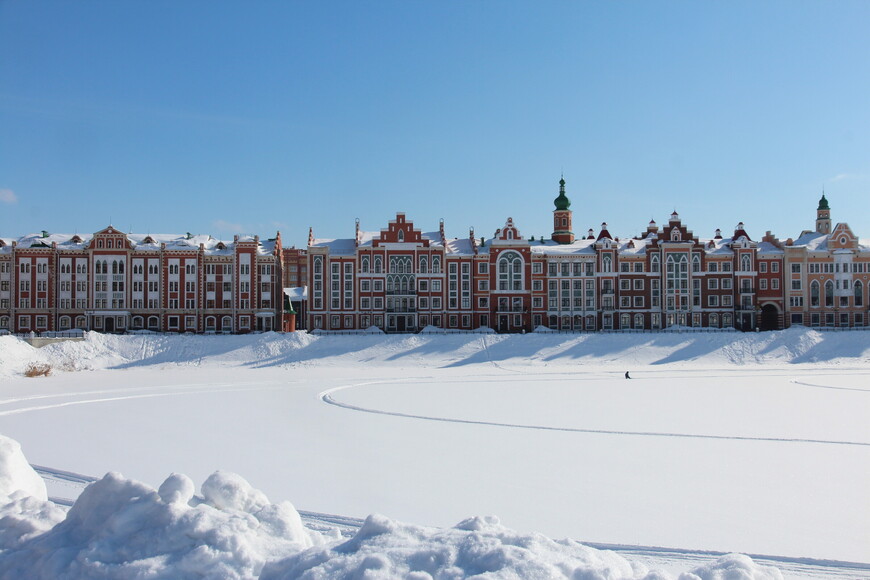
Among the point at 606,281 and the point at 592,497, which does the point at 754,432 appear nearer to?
the point at 592,497

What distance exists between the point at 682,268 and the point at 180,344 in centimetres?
5289

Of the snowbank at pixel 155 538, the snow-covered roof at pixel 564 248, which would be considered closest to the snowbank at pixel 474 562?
the snowbank at pixel 155 538

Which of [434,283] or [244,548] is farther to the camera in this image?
[434,283]

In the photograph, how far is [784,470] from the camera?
15898 millimetres

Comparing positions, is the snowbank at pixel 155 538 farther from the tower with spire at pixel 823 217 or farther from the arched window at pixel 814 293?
the tower with spire at pixel 823 217

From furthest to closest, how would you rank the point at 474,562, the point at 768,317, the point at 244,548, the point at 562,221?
1. the point at 562,221
2. the point at 768,317
3. the point at 244,548
4. the point at 474,562

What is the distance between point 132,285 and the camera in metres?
77.3

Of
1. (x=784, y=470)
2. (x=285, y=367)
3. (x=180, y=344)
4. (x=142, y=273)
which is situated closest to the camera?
(x=784, y=470)

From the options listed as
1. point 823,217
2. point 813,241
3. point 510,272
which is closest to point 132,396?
point 510,272

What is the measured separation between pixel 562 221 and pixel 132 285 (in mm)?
49860

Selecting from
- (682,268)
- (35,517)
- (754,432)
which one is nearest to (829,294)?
(682,268)

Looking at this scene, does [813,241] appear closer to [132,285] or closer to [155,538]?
[132,285]

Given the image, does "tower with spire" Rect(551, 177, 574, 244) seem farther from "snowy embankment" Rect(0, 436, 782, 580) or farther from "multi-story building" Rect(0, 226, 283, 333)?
"snowy embankment" Rect(0, 436, 782, 580)

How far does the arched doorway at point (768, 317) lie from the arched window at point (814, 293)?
4.05 m
